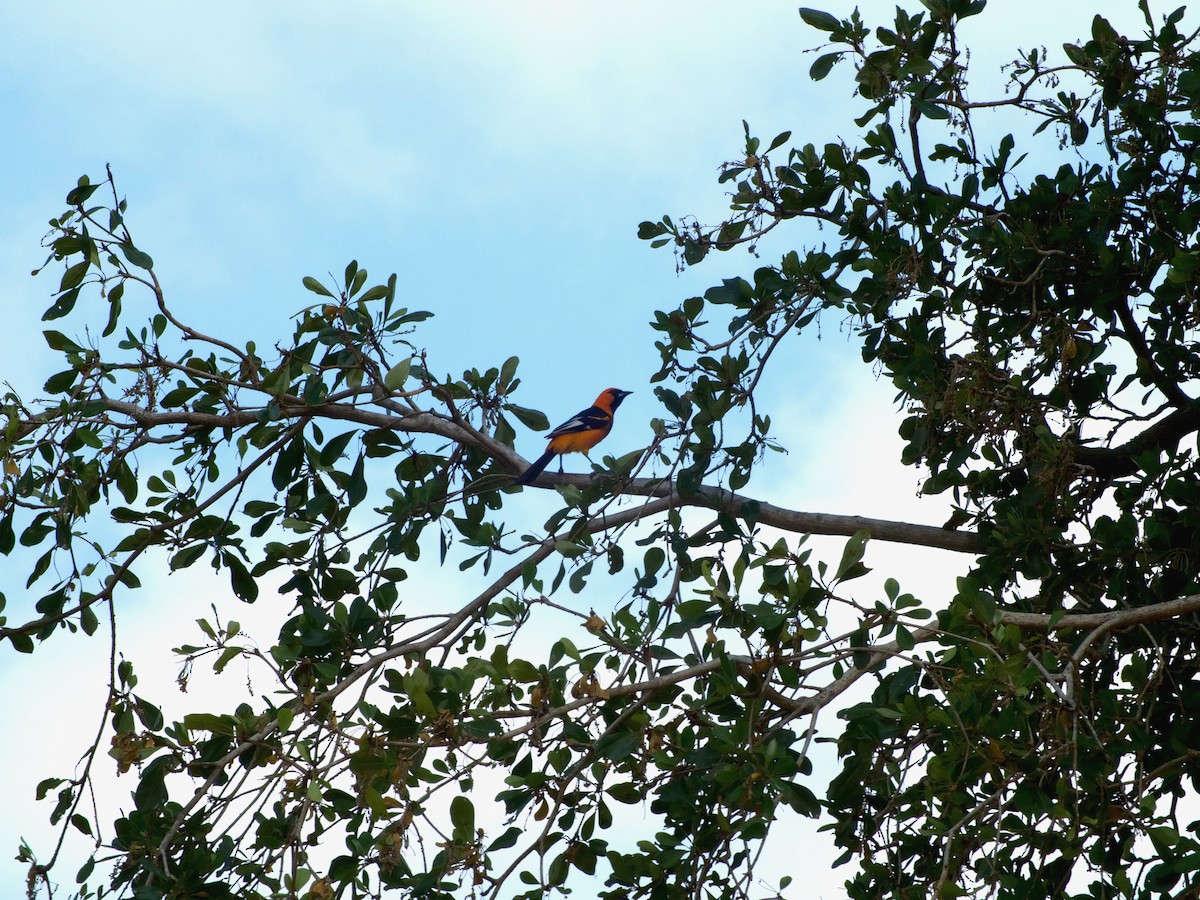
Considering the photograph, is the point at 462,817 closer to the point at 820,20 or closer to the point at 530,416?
the point at 530,416

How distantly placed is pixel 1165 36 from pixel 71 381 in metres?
5.52

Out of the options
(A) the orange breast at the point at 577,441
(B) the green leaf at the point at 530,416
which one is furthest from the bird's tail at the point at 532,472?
(A) the orange breast at the point at 577,441

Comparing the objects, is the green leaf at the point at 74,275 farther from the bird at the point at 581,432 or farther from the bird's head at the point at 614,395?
the bird's head at the point at 614,395

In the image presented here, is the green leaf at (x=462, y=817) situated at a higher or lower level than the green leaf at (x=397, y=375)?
lower

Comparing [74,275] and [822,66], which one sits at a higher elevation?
[822,66]

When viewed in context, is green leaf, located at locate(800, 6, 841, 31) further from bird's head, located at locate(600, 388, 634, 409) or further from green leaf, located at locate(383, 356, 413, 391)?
bird's head, located at locate(600, 388, 634, 409)

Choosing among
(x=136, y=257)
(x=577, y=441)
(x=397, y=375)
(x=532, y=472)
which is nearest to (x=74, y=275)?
(x=136, y=257)

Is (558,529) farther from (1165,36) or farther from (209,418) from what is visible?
(1165,36)

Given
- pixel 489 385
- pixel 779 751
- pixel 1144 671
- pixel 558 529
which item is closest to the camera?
pixel 779 751

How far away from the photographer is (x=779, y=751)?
15.1 ft

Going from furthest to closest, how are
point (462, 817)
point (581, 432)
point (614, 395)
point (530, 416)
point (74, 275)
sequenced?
1. point (614, 395)
2. point (581, 432)
3. point (530, 416)
4. point (74, 275)
5. point (462, 817)

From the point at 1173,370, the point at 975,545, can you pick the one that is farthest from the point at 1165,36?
the point at 975,545

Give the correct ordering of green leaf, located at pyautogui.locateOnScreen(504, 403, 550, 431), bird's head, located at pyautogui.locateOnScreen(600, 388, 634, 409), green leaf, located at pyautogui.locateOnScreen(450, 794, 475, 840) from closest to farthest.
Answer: green leaf, located at pyautogui.locateOnScreen(450, 794, 475, 840) → green leaf, located at pyautogui.locateOnScreen(504, 403, 550, 431) → bird's head, located at pyautogui.locateOnScreen(600, 388, 634, 409)

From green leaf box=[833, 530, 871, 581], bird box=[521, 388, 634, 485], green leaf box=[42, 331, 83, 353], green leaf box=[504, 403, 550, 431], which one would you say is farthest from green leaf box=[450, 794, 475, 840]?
bird box=[521, 388, 634, 485]
